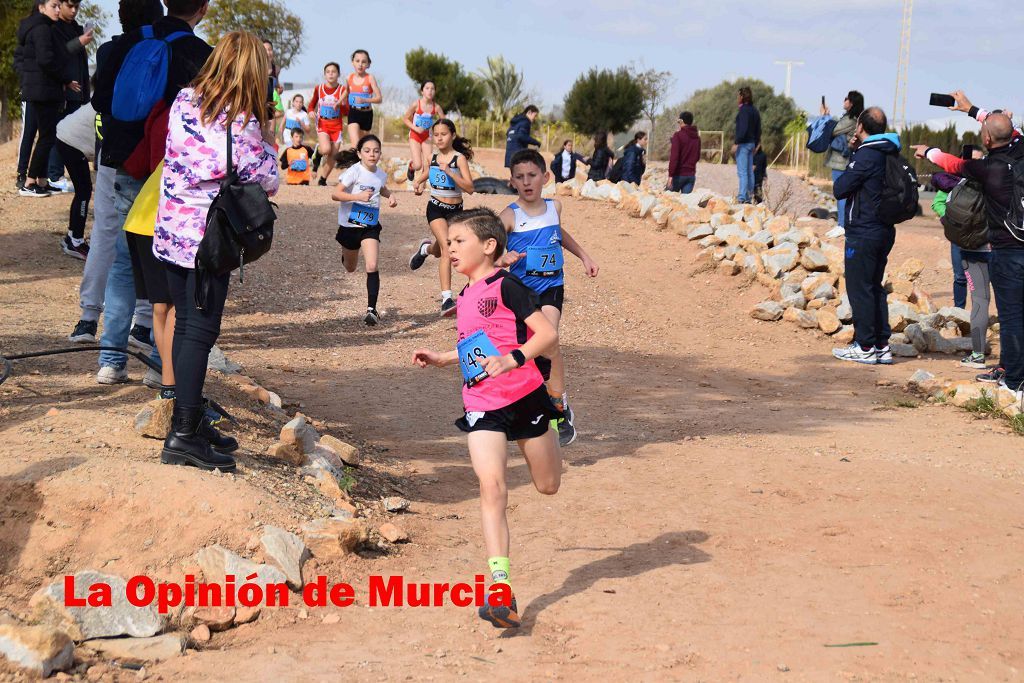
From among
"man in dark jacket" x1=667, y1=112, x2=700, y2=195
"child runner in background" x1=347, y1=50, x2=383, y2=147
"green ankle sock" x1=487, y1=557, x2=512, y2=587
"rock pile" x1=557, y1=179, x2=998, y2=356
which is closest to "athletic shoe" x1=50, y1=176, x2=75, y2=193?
"child runner in background" x1=347, y1=50, x2=383, y2=147

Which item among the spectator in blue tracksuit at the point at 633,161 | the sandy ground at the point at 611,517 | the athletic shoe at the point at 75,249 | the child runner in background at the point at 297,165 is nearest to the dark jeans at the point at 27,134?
the athletic shoe at the point at 75,249

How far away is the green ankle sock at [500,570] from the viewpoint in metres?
4.16

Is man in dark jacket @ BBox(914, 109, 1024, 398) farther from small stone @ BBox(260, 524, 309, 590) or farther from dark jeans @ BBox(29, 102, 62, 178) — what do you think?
dark jeans @ BBox(29, 102, 62, 178)

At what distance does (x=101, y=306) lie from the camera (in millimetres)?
7172

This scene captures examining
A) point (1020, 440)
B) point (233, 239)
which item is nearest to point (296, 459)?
point (233, 239)

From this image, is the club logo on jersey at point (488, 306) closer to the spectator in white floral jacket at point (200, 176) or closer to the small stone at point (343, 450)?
the spectator in white floral jacket at point (200, 176)

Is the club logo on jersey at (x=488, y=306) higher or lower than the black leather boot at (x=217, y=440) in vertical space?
higher

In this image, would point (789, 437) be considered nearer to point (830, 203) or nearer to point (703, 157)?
point (830, 203)

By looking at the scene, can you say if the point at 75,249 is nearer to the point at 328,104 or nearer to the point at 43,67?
the point at 43,67

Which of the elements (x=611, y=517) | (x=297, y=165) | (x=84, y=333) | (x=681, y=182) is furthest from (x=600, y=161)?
(x=611, y=517)

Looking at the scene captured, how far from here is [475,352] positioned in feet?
14.4

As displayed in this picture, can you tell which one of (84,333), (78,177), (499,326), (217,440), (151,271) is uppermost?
(78,177)

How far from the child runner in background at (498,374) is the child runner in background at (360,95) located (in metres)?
11.1

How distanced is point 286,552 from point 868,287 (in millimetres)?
7635
